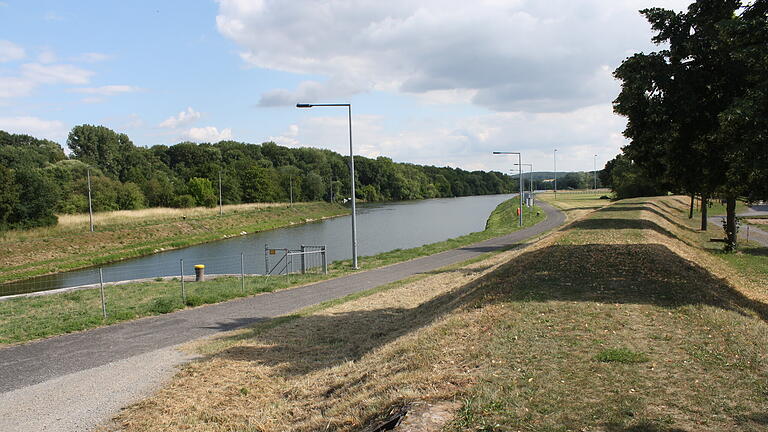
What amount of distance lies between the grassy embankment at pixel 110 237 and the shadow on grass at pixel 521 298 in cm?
2922

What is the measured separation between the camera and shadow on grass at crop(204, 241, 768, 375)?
1027cm

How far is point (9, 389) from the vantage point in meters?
9.23

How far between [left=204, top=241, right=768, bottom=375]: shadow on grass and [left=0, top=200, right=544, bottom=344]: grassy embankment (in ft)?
12.1

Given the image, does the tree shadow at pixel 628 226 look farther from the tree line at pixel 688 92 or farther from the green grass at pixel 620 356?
the green grass at pixel 620 356

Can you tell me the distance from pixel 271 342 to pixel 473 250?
64.3ft

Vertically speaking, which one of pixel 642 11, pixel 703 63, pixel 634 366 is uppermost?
pixel 642 11

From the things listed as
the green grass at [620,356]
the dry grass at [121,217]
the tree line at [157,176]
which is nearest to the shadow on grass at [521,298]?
the green grass at [620,356]

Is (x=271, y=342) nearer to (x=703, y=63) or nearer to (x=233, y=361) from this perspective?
(x=233, y=361)

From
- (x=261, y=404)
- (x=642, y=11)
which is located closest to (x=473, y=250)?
(x=642, y=11)

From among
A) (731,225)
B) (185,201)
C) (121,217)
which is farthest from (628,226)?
(185,201)

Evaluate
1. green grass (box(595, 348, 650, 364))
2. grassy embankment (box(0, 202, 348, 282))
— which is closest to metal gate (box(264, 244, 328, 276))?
grassy embankment (box(0, 202, 348, 282))

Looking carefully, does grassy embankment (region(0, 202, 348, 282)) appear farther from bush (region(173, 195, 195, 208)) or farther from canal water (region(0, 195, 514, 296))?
bush (region(173, 195, 195, 208))

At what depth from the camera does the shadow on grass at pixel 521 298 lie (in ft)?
33.7

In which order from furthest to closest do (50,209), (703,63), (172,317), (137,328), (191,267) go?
(50,209), (191,267), (703,63), (172,317), (137,328)
